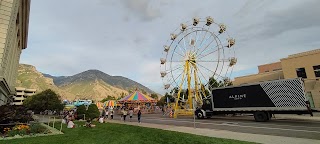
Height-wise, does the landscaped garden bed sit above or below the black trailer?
below

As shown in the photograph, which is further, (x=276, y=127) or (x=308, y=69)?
(x=308, y=69)

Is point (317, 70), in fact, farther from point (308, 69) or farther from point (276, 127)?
point (276, 127)

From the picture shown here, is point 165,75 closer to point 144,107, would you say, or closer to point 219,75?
point 219,75

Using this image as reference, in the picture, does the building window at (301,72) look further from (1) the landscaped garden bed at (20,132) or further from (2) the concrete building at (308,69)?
(1) the landscaped garden bed at (20,132)

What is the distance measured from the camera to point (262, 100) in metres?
21.5

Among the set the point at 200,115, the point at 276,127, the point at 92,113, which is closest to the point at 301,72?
the point at 200,115

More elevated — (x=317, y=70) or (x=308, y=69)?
(x=308, y=69)

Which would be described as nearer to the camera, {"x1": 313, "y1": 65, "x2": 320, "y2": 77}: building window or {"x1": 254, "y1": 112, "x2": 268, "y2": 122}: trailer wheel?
A: {"x1": 254, "y1": 112, "x2": 268, "y2": 122}: trailer wheel

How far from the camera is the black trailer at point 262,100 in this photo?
1942 centimetres

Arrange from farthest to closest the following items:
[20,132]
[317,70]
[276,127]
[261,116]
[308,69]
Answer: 1. [308,69]
2. [317,70]
3. [261,116]
4. [276,127]
5. [20,132]

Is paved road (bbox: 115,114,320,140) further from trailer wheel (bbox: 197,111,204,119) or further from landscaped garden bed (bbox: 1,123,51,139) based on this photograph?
landscaped garden bed (bbox: 1,123,51,139)

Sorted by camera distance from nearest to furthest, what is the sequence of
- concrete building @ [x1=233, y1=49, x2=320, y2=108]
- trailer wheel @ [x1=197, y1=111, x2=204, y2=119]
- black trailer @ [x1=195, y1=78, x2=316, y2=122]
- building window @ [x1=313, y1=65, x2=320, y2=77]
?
black trailer @ [x1=195, y1=78, x2=316, y2=122], trailer wheel @ [x1=197, y1=111, x2=204, y2=119], concrete building @ [x1=233, y1=49, x2=320, y2=108], building window @ [x1=313, y1=65, x2=320, y2=77]

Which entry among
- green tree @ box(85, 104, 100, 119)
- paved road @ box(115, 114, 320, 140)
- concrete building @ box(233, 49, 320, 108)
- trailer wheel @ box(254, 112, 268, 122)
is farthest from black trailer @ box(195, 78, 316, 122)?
green tree @ box(85, 104, 100, 119)

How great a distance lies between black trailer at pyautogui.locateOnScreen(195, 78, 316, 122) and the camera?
19.4 meters
